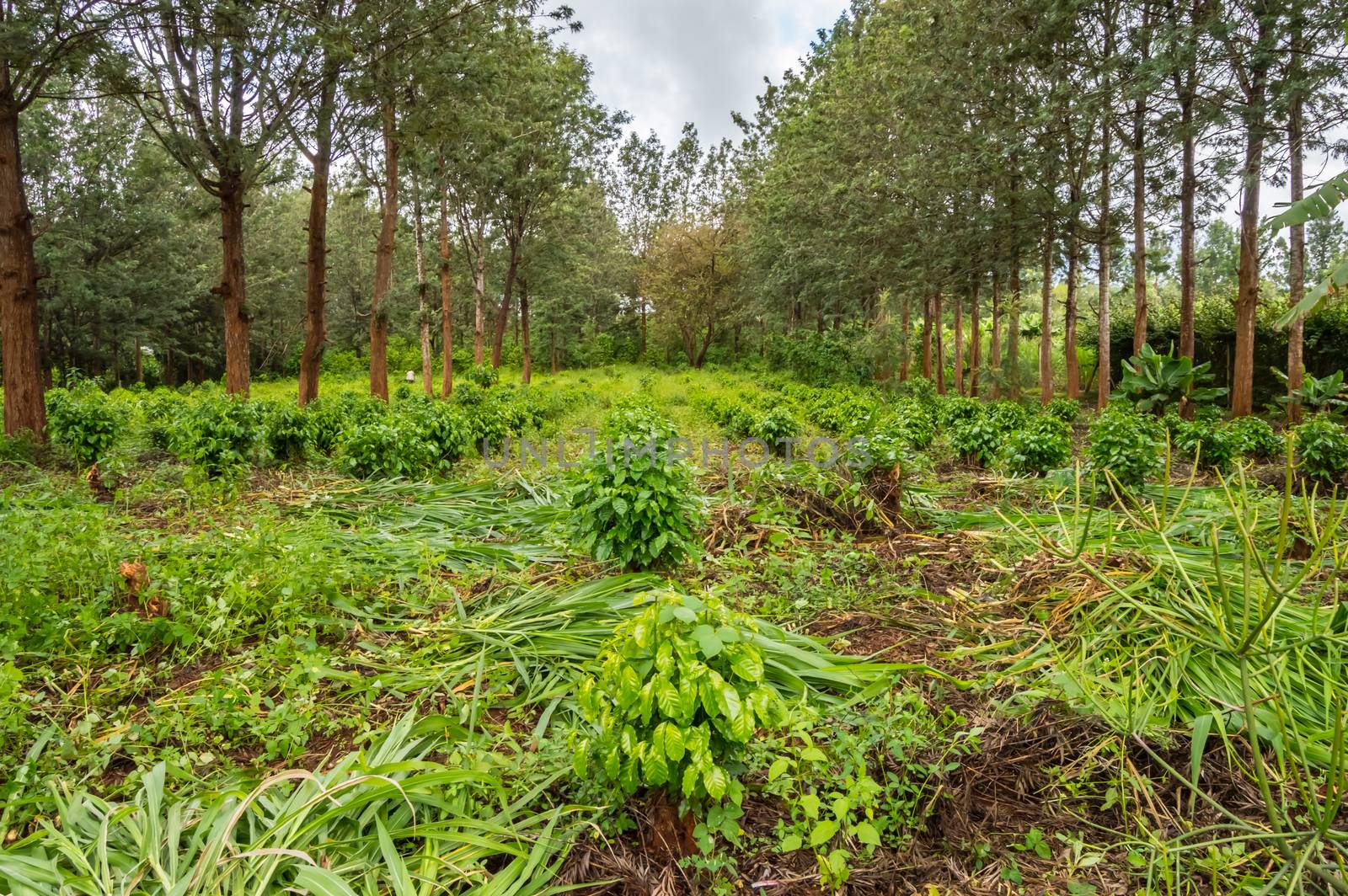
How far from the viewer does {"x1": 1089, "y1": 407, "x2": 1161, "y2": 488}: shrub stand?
5.43 metres

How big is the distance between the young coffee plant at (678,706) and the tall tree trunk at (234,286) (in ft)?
30.9

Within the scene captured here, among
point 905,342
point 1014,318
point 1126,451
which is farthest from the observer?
point 905,342

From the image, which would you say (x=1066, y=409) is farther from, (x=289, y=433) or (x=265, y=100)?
(x=265, y=100)

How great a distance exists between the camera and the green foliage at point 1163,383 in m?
9.95

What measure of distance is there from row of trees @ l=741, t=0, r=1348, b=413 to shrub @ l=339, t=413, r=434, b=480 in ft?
27.1

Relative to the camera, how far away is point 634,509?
3.68 metres

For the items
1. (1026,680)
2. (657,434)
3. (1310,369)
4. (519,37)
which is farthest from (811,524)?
(1310,369)

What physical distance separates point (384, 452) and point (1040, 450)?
638 cm

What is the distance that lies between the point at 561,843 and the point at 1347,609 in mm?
2491

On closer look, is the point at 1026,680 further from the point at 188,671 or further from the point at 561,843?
the point at 188,671

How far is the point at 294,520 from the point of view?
486 centimetres

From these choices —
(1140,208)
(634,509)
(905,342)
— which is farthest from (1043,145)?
(634,509)

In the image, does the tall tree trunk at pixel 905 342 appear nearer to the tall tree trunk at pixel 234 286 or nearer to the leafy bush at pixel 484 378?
the leafy bush at pixel 484 378

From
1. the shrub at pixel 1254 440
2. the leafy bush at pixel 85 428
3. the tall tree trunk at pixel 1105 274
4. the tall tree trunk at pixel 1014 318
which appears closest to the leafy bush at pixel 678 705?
the shrub at pixel 1254 440
